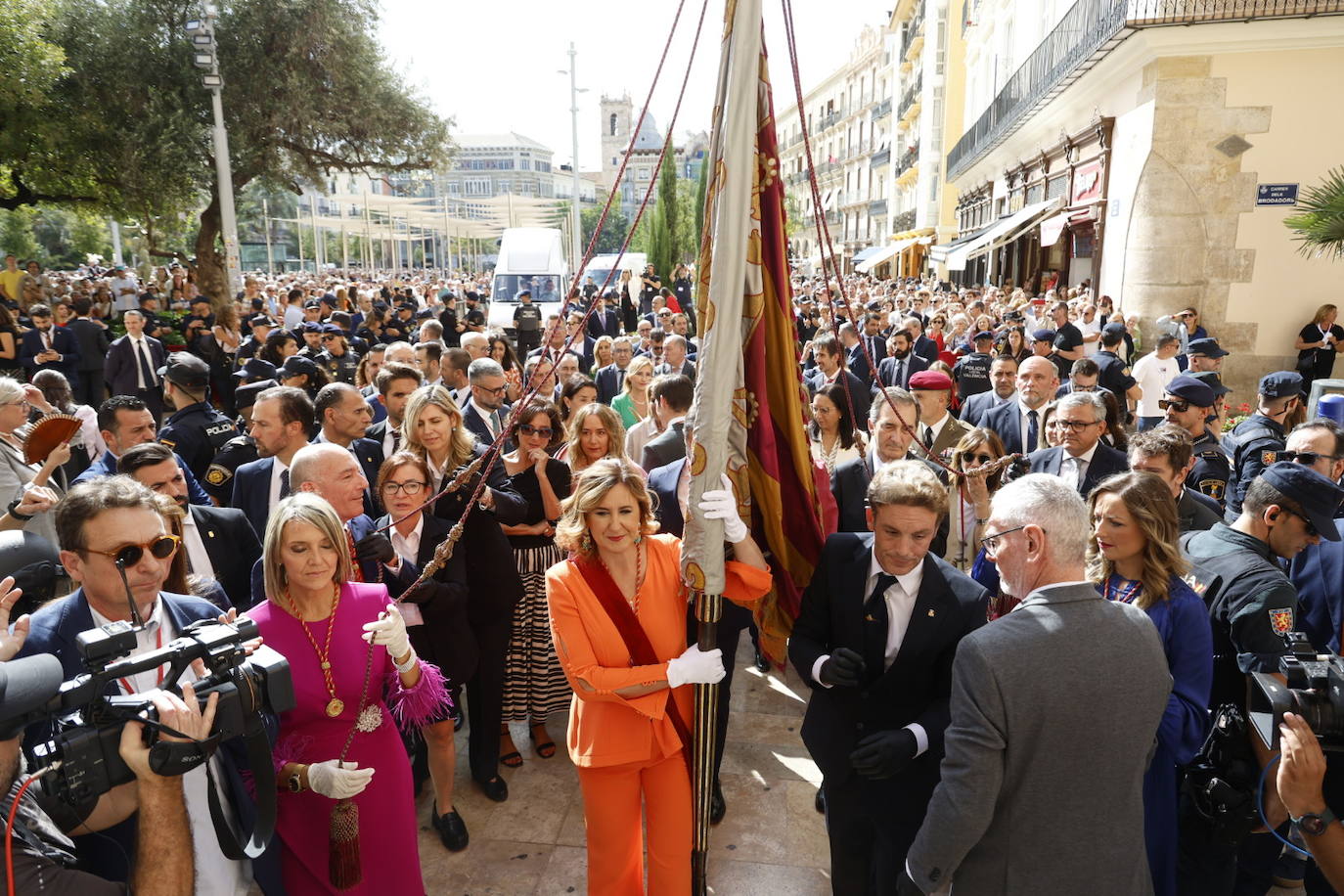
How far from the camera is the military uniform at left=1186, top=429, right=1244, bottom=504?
15.8 feet

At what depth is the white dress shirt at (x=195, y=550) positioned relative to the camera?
11.6 feet

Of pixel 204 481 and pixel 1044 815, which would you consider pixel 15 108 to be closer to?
pixel 204 481

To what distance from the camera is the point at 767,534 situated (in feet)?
9.83

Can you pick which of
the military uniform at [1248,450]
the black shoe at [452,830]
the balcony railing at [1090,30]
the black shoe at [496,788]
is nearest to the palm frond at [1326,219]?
the military uniform at [1248,450]

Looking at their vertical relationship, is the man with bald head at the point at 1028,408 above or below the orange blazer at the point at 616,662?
above

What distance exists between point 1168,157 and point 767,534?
1200 cm

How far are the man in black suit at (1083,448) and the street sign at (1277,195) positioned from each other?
982 centimetres

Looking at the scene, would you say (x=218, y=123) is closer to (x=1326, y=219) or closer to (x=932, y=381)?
(x=932, y=381)

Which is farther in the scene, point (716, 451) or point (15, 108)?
point (15, 108)

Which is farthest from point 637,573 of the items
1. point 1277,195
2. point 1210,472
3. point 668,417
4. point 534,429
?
point 1277,195

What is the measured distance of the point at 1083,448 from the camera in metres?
4.58

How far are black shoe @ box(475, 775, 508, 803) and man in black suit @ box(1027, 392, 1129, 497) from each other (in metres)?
3.22

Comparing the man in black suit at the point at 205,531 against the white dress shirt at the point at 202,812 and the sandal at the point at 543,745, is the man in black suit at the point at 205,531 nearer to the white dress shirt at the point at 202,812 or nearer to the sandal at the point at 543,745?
the white dress shirt at the point at 202,812

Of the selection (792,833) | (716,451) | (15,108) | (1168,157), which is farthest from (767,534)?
(15,108)
